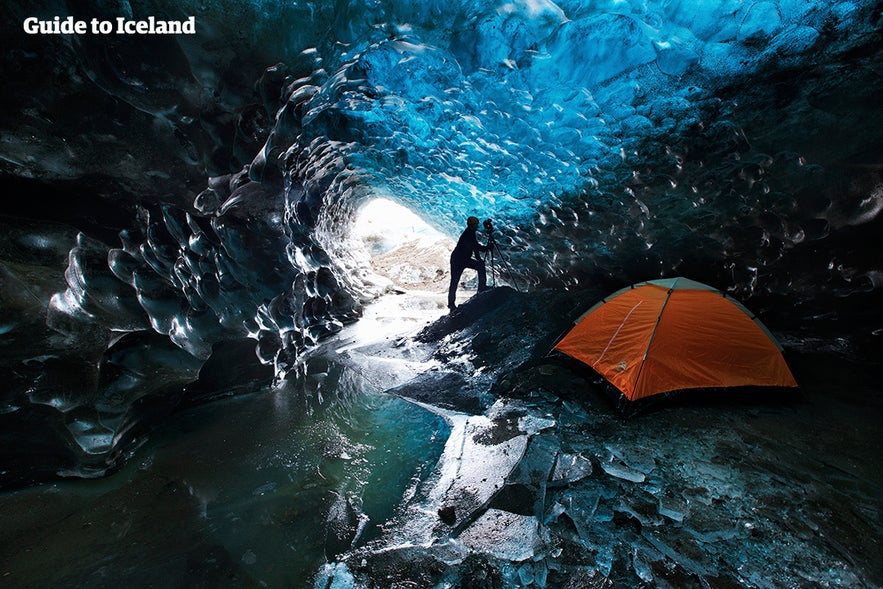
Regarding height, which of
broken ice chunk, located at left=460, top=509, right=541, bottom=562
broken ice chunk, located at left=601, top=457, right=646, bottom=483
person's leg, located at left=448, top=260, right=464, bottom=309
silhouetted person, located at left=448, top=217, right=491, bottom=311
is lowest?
broken ice chunk, located at left=460, top=509, right=541, bottom=562

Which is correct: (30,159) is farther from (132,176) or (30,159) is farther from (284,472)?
(284,472)

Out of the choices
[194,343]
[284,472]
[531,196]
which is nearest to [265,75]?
[194,343]

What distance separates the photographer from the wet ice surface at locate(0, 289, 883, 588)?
2229 millimetres

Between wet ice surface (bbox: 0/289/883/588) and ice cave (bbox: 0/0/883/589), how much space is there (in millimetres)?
26

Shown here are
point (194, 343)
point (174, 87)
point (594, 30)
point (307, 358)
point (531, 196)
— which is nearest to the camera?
point (174, 87)

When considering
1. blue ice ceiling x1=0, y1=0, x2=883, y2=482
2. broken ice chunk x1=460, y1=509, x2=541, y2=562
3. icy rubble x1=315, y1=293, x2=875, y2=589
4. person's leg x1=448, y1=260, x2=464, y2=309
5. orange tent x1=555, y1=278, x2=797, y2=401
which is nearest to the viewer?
icy rubble x1=315, y1=293, x2=875, y2=589

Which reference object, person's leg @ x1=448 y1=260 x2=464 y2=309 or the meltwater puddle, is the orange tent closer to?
the meltwater puddle

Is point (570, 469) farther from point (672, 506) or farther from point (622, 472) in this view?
point (672, 506)

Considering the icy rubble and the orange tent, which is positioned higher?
the orange tent

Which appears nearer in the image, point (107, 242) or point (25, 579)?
point (25, 579)

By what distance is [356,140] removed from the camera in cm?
699

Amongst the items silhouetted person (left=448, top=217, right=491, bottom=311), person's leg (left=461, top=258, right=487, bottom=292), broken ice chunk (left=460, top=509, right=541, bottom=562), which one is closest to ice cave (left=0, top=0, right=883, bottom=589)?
broken ice chunk (left=460, top=509, right=541, bottom=562)

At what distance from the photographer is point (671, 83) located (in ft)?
14.2

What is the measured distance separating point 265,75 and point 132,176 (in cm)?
204
